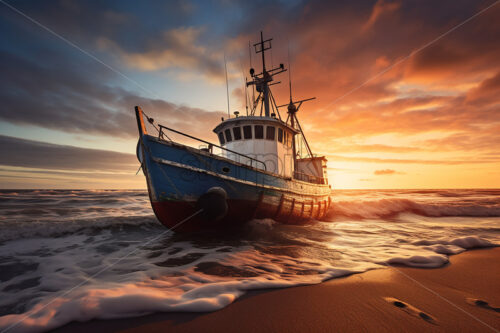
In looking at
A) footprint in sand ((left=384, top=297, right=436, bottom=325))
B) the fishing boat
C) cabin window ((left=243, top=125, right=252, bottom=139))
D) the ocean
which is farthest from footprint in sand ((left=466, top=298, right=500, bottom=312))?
cabin window ((left=243, top=125, right=252, bottom=139))

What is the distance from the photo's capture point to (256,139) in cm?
1040

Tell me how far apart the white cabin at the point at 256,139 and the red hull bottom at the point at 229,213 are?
2226 mm

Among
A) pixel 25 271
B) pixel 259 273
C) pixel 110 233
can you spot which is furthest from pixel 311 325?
pixel 110 233

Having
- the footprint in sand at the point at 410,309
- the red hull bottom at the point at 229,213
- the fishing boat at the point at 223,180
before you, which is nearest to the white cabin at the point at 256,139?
the fishing boat at the point at 223,180

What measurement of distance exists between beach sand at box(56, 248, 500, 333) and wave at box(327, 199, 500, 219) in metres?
14.7

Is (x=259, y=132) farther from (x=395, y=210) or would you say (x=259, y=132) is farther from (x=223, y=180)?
(x=395, y=210)

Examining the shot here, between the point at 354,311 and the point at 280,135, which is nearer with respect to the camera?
the point at 354,311

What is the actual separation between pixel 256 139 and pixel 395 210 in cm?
1819

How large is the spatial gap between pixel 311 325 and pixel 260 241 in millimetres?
4888

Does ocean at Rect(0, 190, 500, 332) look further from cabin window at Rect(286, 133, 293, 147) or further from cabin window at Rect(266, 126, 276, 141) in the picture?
cabin window at Rect(286, 133, 293, 147)

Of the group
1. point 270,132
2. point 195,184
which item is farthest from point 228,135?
point 195,184

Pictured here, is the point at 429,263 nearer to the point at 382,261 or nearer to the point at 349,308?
the point at 382,261

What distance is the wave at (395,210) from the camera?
1761 centimetres

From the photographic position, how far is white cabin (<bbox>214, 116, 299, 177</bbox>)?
1031cm
